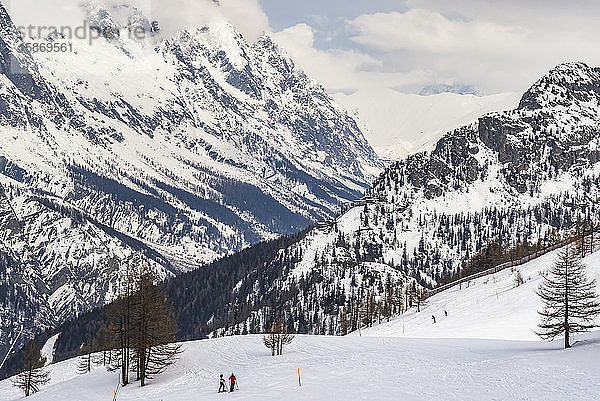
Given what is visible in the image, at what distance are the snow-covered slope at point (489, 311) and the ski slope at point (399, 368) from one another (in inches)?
16.1

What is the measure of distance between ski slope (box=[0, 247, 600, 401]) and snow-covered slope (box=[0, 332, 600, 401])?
0.09m

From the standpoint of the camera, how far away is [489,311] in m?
103

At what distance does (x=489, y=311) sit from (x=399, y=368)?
174 feet

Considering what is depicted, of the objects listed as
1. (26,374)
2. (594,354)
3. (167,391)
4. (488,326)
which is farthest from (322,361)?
(26,374)

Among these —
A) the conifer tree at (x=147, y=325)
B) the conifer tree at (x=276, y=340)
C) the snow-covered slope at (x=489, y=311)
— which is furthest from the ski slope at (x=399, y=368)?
the conifer tree at (x=147, y=325)

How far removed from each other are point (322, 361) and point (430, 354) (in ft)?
37.5

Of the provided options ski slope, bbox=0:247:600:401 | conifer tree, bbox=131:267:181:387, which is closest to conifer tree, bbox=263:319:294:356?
ski slope, bbox=0:247:600:401

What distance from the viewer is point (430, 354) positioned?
2516 inches

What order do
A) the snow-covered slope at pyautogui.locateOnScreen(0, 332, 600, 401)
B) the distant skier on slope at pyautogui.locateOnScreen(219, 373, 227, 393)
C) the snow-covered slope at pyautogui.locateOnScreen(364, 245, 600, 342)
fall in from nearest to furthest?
the snow-covered slope at pyautogui.locateOnScreen(0, 332, 600, 401) → the distant skier on slope at pyautogui.locateOnScreen(219, 373, 227, 393) → the snow-covered slope at pyautogui.locateOnScreen(364, 245, 600, 342)

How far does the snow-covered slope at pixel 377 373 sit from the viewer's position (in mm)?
43281

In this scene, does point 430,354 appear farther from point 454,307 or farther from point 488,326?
point 454,307

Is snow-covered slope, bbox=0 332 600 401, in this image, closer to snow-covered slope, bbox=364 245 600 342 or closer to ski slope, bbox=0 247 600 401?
ski slope, bbox=0 247 600 401

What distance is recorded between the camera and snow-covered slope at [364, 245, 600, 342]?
87.5 m

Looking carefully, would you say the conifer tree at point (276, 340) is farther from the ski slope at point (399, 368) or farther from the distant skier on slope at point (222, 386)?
the distant skier on slope at point (222, 386)
